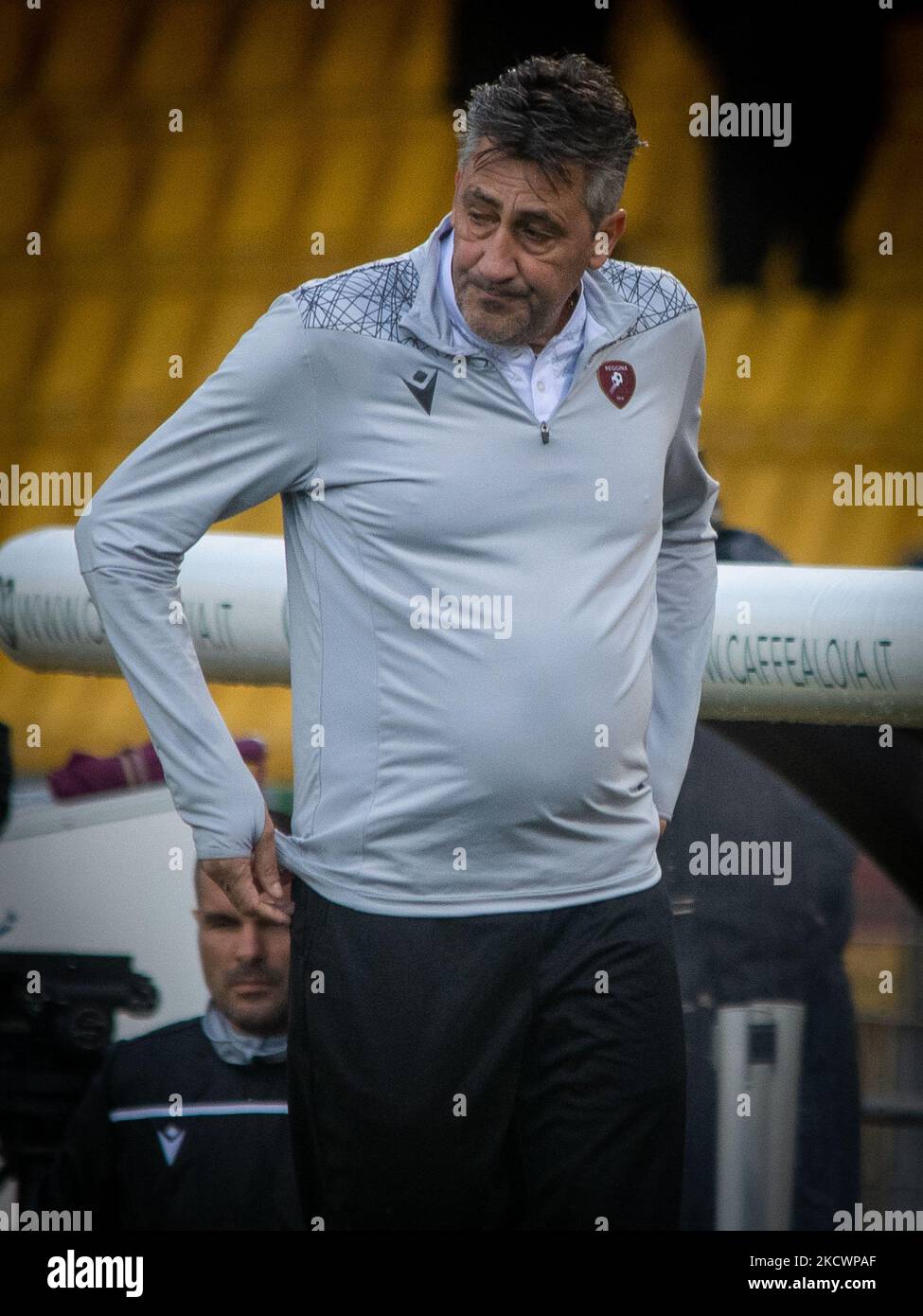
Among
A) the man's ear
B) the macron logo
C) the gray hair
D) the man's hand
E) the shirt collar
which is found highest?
the gray hair

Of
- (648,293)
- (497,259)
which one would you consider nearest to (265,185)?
(648,293)

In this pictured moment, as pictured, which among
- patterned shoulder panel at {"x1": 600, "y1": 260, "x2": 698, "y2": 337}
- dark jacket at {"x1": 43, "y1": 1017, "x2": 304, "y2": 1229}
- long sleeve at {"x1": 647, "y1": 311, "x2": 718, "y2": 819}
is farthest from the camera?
dark jacket at {"x1": 43, "y1": 1017, "x2": 304, "y2": 1229}

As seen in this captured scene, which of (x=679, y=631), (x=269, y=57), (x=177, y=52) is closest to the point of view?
(x=679, y=631)

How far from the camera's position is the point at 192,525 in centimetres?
157

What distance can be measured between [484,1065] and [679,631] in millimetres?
503

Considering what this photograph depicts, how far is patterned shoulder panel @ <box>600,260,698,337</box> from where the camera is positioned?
5.45 feet

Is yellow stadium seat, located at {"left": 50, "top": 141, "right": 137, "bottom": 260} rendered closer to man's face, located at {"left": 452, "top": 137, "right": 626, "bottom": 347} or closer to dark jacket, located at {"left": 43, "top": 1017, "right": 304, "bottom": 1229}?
dark jacket, located at {"left": 43, "top": 1017, "right": 304, "bottom": 1229}

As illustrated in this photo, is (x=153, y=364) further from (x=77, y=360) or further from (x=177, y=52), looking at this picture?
(x=177, y=52)

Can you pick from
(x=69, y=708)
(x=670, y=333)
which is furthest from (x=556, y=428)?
(x=69, y=708)

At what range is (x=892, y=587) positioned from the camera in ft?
5.98

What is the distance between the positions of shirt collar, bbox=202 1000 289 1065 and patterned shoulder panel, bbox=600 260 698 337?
3.18ft

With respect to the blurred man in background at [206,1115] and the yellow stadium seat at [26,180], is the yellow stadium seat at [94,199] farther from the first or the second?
the blurred man in background at [206,1115]

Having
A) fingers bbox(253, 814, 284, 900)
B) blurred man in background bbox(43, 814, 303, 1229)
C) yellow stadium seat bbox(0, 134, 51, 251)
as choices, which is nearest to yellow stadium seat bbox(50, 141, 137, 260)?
yellow stadium seat bbox(0, 134, 51, 251)
